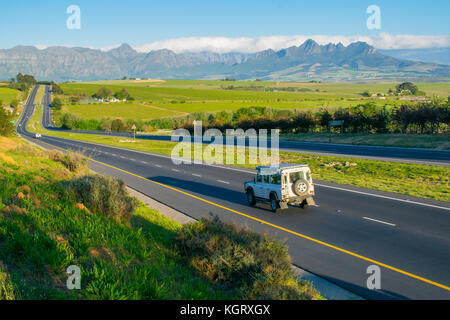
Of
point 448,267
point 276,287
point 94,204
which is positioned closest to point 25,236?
point 94,204

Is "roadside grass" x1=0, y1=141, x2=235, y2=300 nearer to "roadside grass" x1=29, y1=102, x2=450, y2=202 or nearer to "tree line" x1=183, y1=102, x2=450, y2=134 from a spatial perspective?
"roadside grass" x1=29, y1=102, x2=450, y2=202

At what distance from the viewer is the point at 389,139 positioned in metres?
41.7

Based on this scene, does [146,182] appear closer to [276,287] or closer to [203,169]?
[203,169]

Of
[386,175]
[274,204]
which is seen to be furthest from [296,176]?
[386,175]

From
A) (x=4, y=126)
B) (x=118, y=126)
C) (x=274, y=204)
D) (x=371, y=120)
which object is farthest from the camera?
(x=118, y=126)

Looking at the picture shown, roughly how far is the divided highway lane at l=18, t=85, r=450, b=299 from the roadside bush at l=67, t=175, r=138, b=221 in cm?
315

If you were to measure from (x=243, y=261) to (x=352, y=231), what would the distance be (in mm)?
6634

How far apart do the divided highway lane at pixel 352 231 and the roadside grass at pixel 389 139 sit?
21.3 metres

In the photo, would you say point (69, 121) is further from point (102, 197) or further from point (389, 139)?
point (102, 197)

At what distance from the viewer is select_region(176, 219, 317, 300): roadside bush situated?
6719 millimetres

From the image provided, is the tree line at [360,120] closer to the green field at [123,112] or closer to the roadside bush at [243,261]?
the green field at [123,112]

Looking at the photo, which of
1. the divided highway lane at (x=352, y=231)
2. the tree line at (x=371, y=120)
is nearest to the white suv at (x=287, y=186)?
the divided highway lane at (x=352, y=231)

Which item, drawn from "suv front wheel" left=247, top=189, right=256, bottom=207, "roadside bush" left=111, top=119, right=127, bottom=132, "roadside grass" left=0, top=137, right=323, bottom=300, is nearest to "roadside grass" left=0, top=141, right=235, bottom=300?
"roadside grass" left=0, top=137, right=323, bottom=300

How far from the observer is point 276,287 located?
6.62 m
